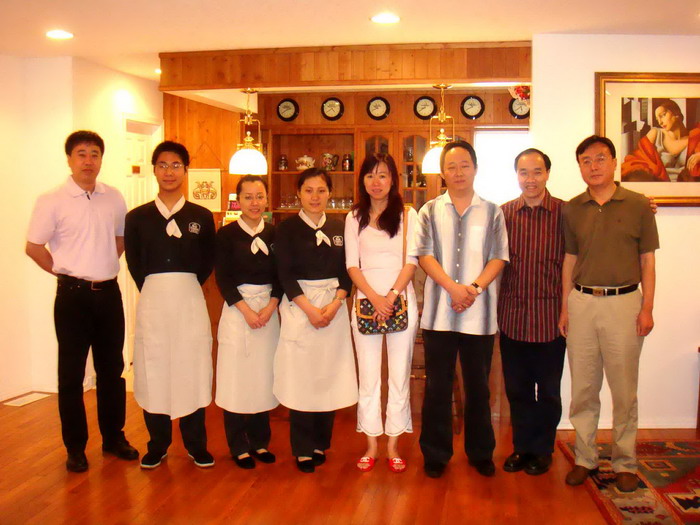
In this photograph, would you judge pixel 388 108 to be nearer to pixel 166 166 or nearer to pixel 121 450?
pixel 166 166

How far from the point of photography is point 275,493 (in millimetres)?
2992

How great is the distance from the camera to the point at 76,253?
3.26 m

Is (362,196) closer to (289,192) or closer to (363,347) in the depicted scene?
(363,347)

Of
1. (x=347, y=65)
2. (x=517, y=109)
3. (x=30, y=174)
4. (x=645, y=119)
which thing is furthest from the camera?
(x=517, y=109)

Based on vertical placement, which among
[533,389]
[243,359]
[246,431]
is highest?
[243,359]

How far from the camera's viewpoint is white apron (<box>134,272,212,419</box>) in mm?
3150

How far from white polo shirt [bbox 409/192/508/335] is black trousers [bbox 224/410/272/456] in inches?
38.3

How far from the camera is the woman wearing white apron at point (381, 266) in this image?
10.2ft

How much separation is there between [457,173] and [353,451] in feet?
5.04

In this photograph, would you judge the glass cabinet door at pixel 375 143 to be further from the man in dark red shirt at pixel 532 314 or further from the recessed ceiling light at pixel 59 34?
the man in dark red shirt at pixel 532 314

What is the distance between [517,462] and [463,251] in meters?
1.07

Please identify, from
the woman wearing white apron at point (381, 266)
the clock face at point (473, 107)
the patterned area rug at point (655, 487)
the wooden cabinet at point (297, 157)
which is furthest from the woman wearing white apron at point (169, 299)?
the clock face at point (473, 107)

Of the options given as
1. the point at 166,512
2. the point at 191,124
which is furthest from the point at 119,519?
the point at 191,124

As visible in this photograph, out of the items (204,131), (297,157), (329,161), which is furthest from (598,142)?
(297,157)
